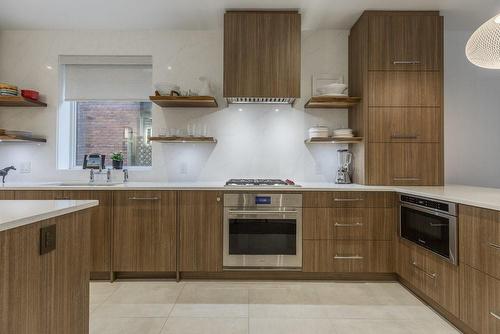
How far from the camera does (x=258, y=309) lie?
86.7 inches

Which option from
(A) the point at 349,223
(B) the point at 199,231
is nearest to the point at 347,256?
(A) the point at 349,223

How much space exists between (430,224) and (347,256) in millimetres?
770

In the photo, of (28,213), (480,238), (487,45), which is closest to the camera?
(28,213)

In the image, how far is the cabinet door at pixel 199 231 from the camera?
264 cm

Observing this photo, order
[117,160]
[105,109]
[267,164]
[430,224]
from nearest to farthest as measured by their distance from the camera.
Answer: [430,224] → [117,160] → [267,164] → [105,109]

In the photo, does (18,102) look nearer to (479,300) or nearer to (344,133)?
(344,133)

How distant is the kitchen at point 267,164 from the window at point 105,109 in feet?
0.07

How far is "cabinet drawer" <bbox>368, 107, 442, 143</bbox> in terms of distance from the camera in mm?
2812

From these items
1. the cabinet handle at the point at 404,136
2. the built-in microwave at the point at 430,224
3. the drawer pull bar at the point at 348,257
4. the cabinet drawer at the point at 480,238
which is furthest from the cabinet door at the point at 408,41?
the drawer pull bar at the point at 348,257

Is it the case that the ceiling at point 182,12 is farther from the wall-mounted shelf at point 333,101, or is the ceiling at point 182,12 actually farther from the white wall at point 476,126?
the wall-mounted shelf at point 333,101

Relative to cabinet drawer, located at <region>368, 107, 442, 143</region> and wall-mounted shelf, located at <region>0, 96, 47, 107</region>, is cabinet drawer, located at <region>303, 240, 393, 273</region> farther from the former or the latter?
wall-mounted shelf, located at <region>0, 96, 47, 107</region>

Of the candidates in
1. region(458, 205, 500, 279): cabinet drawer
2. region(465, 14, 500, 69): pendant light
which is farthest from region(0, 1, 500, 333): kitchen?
region(465, 14, 500, 69): pendant light

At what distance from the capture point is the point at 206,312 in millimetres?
2160

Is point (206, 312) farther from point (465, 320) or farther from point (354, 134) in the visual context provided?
point (354, 134)
